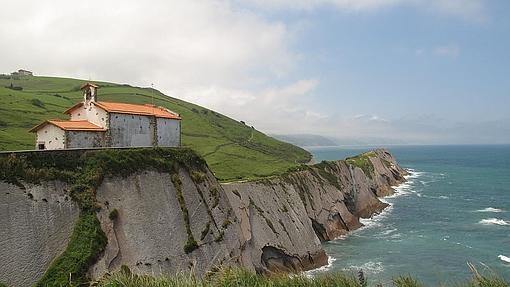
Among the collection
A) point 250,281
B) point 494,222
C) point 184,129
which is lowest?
point 494,222

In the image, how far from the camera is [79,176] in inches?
1395

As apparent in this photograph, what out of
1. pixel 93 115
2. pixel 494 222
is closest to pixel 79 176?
pixel 93 115

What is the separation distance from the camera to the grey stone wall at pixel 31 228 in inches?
1127

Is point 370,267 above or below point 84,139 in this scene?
below

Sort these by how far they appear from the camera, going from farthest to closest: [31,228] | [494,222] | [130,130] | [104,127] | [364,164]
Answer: [364,164] → [494,222] → [130,130] → [104,127] → [31,228]

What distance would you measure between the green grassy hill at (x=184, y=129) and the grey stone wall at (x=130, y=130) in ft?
60.7

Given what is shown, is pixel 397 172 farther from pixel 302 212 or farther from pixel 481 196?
pixel 302 212

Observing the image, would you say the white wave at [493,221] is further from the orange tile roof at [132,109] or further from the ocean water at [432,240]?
the orange tile roof at [132,109]

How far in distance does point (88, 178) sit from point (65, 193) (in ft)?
7.50

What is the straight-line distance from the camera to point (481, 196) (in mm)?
102250

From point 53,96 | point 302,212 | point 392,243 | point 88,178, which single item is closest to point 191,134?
point 53,96

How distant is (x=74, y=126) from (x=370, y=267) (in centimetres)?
3519

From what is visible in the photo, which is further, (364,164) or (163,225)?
(364,164)

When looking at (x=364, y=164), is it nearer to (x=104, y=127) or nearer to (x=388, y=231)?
(x=388, y=231)
